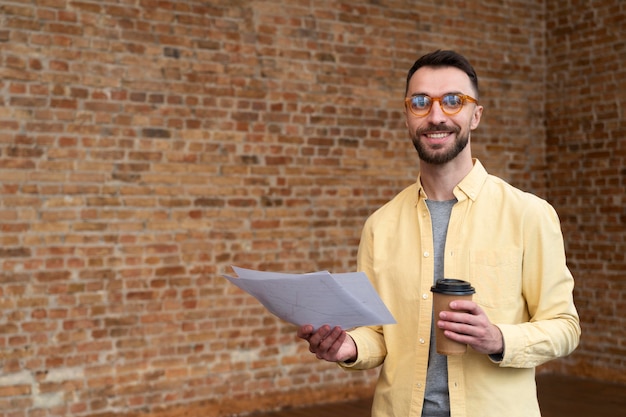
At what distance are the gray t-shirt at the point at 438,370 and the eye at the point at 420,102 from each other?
0.83 feet

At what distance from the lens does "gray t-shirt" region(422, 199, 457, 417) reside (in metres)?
1.92

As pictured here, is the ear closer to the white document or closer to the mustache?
the mustache

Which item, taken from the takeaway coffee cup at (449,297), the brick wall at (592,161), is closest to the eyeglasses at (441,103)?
the takeaway coffee cup at (449,297)

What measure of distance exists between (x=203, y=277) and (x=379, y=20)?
239cm

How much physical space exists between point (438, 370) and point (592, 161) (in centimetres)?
561

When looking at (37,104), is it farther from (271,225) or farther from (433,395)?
(433,395)

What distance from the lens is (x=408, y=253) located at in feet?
6.79

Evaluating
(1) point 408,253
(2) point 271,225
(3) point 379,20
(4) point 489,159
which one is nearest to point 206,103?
(2) point 271,225

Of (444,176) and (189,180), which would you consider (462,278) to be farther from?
(189,180)

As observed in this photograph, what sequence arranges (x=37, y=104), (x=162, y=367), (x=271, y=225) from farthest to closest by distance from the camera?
(x=271, y=225) < (x=162, y=367) < (x=37, y=104)

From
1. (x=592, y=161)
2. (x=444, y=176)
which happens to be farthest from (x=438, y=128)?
(x=592, y=161)

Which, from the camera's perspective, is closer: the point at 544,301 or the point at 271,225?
the point at 544,301

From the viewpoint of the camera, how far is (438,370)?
195cm

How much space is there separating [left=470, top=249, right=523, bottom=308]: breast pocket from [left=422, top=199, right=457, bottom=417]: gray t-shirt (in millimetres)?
92
